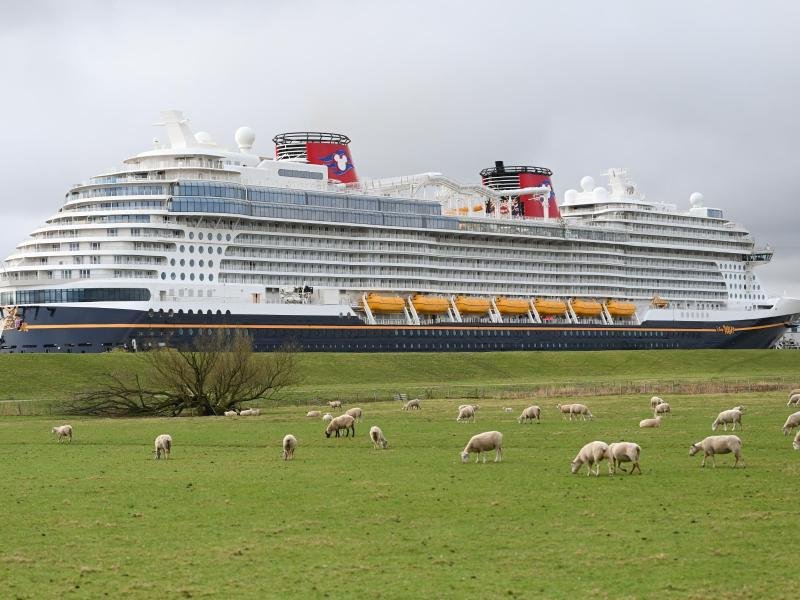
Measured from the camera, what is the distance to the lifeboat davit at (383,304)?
123 meters

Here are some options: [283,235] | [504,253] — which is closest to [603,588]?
Result: [283,235]

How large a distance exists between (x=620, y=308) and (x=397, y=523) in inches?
4929

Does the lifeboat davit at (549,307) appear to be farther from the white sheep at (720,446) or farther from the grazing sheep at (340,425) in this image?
the white sheep at (720,446)

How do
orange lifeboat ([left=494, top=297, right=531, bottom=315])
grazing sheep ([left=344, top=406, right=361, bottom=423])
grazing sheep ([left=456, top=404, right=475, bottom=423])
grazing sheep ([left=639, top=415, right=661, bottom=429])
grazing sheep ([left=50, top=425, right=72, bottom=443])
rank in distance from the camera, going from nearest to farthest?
A: grazing sheep ([left=639, top=415, right=661, bottom=429]), grazing sheep ([left=50, top=425, right=72, bottom=443]), grazing sheep ([left=456, top=404, right=475, bottom=423]), grazing sheep ([left=344, top=406, right=361, bottom=423]), orange lifeboat ([left=494, top=297, right=531, bottom=315])

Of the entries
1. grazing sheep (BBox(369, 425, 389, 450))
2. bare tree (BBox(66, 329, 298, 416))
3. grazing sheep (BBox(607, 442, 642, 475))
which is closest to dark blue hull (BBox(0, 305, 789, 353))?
bare tree (BBox(66, 329, 298, 416))

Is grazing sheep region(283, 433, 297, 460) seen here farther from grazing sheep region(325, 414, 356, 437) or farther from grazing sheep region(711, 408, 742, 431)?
grazing sheep region(711, 408, 742, 431)

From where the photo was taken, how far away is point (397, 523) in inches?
1025

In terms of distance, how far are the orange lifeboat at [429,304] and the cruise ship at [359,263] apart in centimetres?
16

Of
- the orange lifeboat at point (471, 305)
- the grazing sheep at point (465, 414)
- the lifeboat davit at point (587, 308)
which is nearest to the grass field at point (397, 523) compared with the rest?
the grazing sheep at point (465, 414)

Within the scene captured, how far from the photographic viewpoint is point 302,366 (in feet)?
330

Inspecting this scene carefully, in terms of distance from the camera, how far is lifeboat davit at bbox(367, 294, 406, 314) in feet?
402

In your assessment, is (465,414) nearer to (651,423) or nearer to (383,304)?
(651,423)

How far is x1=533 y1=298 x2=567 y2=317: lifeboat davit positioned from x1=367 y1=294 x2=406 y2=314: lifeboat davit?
2175 cm

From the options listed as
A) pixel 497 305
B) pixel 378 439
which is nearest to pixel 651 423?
pixel 378 439
